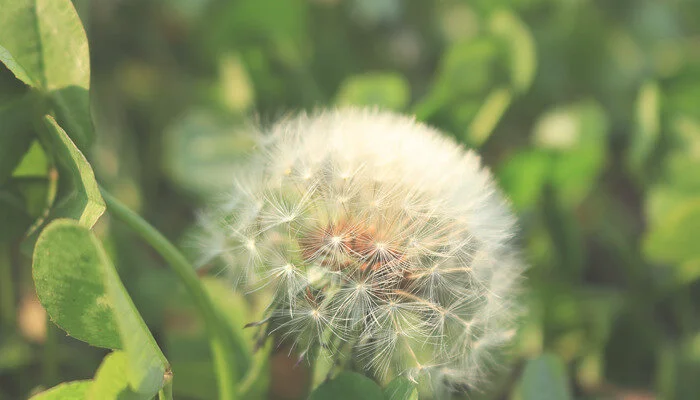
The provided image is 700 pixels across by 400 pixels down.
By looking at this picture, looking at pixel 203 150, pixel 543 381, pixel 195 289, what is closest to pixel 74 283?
pixel 195 289

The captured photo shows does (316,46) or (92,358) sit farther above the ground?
(316,46)

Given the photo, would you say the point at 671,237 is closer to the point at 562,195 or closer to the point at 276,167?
the point at 562,195

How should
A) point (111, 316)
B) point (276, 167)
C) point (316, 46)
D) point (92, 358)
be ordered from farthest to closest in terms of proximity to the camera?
point (316, 46) → point (92, 358) → point (276, 167) → point (111, 316)

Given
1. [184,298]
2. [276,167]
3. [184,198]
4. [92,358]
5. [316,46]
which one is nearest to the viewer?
[276,167]

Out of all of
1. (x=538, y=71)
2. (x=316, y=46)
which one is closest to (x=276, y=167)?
(x=316, y=46)

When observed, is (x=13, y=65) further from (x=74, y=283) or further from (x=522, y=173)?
(x=522, y=173)

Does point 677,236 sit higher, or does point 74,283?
point 677,236

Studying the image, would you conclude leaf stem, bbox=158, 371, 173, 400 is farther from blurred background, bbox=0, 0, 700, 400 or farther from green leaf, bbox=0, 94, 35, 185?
green leaf, bbox=0, 94, 35, 185
